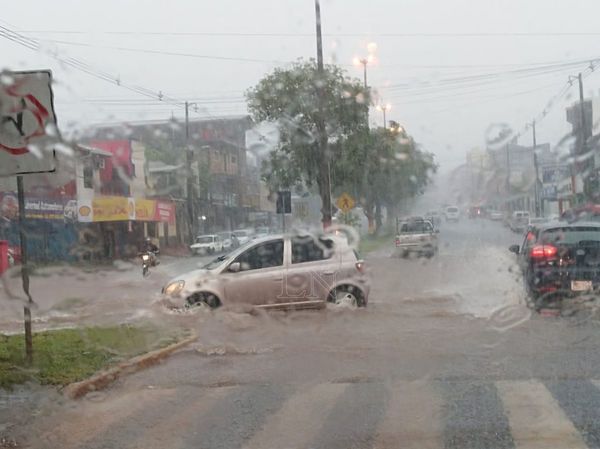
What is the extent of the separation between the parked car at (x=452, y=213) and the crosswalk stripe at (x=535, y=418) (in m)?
39.4

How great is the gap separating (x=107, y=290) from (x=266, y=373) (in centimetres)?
1044

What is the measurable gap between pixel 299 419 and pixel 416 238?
22564mm

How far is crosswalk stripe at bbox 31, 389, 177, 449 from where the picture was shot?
6.03m

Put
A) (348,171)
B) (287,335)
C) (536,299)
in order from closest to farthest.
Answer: (287,335), (536,299), (348,171)

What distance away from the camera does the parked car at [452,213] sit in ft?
153

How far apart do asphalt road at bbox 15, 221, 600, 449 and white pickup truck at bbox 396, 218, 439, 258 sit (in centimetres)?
1523

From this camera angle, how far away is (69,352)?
9.48m

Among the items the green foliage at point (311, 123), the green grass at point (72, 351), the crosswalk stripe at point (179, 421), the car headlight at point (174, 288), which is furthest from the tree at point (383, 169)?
the crosswalk stripe at point (179, 421)

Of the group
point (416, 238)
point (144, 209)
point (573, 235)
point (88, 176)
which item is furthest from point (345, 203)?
point (573, 235)

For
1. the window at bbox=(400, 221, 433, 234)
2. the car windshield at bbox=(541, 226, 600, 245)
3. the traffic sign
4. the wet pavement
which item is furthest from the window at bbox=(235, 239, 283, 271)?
the window at bbox=(400, 221, 433, 234)

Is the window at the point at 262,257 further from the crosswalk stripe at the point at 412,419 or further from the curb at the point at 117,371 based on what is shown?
the crosswalk stripe at the point at 412,419

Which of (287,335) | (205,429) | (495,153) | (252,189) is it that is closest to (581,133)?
(495,153)

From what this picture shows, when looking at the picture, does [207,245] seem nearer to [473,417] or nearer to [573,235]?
[573,235]

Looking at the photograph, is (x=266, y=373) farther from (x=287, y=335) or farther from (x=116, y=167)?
(x=116, y=167)
